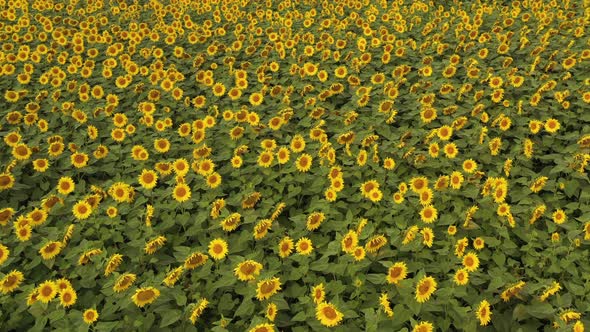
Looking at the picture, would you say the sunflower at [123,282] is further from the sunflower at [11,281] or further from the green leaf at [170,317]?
the sunflower at [11,281]

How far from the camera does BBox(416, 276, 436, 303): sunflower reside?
10.9 feet

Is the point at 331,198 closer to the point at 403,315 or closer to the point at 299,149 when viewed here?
the point at 299,149

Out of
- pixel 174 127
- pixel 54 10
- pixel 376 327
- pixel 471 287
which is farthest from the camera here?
pixel 54 10

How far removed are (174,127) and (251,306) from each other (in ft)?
12.2

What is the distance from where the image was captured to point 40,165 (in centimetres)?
516

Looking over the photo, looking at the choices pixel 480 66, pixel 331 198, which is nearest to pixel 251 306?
pixel 331 198

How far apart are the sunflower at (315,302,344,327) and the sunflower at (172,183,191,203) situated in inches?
78.0

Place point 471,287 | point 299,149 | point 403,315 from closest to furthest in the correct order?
point 403,315 → point 471,287 → point 299,149

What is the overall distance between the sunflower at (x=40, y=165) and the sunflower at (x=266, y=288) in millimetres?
3331

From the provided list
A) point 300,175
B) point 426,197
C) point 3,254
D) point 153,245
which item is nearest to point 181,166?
point 153,245

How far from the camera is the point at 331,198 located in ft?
14.6

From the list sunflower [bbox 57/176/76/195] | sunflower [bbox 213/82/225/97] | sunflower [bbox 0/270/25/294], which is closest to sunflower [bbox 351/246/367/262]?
sunflower [bbox 0/270/25/294]

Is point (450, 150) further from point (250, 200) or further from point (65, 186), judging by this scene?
point (65, 186)

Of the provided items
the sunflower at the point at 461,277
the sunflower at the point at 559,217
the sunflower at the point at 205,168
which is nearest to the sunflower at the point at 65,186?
the sunflower at the point at 205,168
